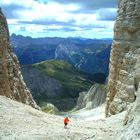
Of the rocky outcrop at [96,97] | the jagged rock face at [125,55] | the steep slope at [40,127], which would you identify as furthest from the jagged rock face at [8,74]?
the rocky outcrop at [96,97]

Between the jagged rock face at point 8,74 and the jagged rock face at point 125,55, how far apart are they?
16.3 metres

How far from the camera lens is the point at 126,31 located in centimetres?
7006

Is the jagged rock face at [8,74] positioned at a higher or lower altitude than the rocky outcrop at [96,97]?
higher

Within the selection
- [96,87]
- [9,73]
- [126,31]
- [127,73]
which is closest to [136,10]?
[126,31]

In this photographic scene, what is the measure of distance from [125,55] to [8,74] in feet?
66.5

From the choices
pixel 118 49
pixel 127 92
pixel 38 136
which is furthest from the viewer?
pixel 118 49

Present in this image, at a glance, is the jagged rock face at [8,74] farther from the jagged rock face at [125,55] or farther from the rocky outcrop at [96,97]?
the rocky outcrop at [96,97]

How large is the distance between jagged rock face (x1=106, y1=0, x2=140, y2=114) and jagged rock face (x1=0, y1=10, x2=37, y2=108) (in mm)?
16258

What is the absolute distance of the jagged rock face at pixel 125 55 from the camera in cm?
6631

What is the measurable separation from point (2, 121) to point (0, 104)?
8.20m

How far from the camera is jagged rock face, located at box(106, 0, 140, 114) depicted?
66.3 meters

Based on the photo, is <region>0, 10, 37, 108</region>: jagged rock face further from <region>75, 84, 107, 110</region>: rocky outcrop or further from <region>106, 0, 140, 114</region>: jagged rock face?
<region>75, 84, 107, 110</region>: rocky outcrop

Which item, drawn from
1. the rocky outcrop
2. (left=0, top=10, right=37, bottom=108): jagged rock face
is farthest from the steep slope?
the rocky outcrop

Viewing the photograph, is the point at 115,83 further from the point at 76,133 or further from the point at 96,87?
the point at 96,87
